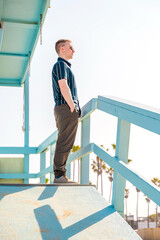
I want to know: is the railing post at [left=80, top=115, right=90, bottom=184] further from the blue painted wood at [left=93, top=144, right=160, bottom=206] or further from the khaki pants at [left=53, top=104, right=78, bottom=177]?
the blue painted wood at [left=93, top=144, right=160, bottom=206]

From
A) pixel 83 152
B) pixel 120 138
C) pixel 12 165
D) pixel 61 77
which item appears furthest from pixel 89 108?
pixel 12 165

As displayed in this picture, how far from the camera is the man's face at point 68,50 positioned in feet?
14.1

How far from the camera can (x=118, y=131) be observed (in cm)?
324

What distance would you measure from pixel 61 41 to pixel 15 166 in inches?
181

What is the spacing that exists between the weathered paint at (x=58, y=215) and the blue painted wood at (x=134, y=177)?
34 centimetres

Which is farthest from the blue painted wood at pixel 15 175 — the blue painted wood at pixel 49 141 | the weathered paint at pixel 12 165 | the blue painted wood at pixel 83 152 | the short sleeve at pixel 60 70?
the short sleeve at pixel 60 70

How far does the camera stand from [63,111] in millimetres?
4016

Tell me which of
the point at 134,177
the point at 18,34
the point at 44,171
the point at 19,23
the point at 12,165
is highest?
the point at 19,23

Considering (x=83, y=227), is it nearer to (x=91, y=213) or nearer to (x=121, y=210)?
(x=91, y=213)

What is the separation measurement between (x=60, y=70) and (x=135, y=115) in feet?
5.11

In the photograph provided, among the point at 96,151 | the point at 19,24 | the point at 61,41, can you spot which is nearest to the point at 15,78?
the point at 19,24

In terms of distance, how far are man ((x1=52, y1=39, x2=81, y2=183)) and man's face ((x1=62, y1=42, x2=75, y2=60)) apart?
0.12 meters

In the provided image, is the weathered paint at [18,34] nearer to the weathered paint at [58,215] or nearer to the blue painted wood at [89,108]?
the blue painted wood at [89,108]

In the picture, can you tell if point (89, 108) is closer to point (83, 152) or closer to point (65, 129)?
point (65, 129)
